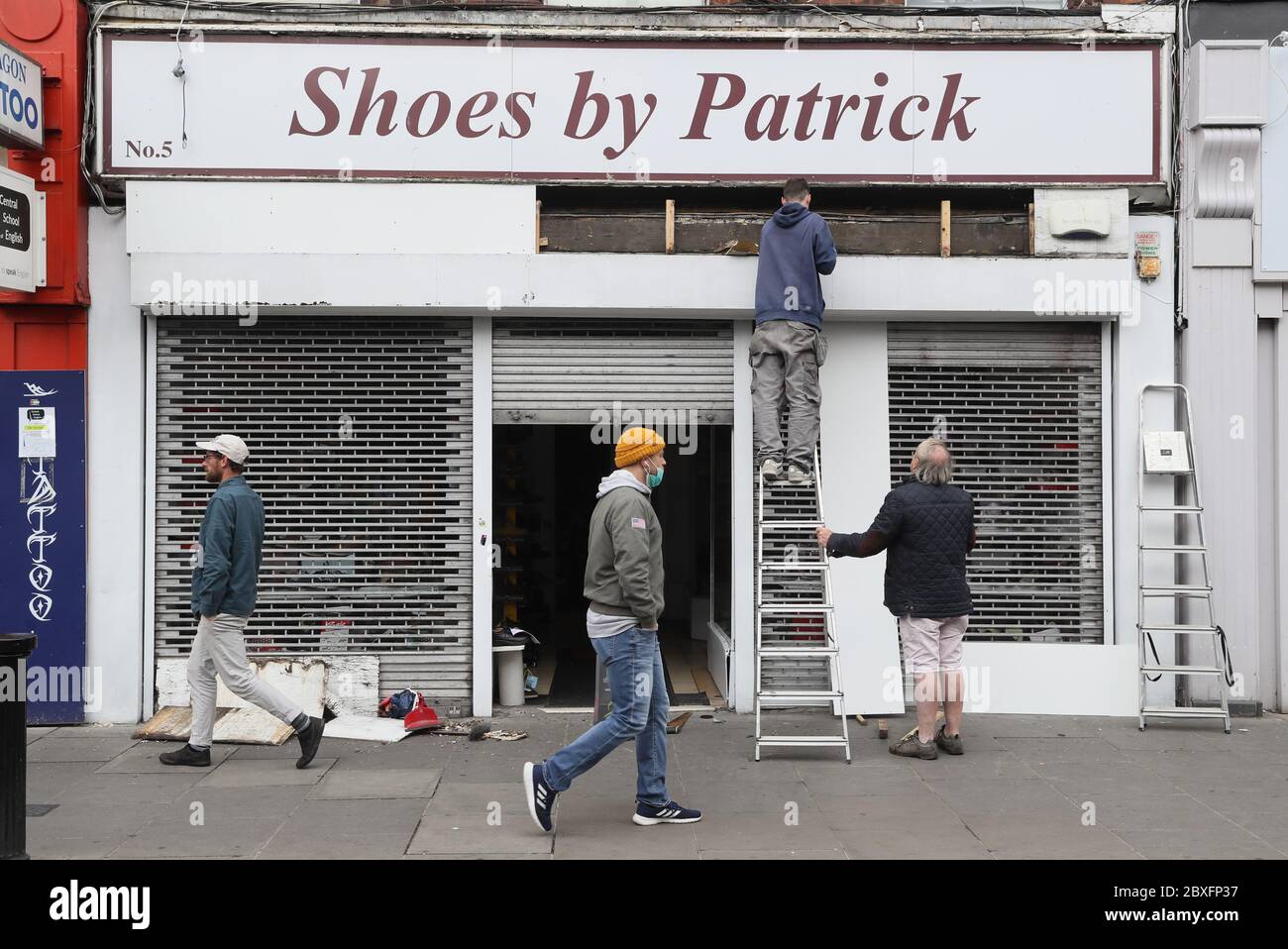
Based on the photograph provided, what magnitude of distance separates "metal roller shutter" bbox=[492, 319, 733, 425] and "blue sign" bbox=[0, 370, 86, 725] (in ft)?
9.77

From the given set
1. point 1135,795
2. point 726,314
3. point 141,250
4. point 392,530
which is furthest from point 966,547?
point 141,250

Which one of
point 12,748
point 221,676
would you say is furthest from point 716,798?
point 12,748

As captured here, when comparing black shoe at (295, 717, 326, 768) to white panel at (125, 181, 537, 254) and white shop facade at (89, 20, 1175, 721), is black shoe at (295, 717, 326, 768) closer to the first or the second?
white shop facade at (89, 20, 1175, 721)

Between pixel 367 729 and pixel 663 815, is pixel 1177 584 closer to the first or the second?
pixel 663 815

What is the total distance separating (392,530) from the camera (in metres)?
8.84

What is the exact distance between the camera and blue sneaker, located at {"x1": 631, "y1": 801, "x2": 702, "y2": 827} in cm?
626

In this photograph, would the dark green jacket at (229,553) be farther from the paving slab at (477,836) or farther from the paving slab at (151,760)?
the paving slab at (477,836)

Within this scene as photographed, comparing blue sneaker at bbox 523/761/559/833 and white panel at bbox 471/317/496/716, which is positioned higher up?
white panel at bbox 471/317/496/716

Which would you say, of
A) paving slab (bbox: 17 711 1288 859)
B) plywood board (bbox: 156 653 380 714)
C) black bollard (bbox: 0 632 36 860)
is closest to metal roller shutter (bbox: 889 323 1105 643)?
paving slab (bbox: 17 711 1288 859)

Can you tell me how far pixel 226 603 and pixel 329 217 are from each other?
114 inches

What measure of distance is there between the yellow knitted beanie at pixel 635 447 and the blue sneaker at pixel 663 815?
1.76 m

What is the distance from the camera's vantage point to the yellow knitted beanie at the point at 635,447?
6191mm

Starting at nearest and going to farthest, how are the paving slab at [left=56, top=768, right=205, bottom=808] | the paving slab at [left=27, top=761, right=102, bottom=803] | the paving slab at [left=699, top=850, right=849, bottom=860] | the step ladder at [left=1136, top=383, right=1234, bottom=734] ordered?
the paving slab at [left=699, top=850, right=849, bottom=860]
the paving slab at [left=56, top=768, right=205, bottom=808]
the paving slab at [left=27, top=761, right=102, bottom=803]
the step ladder at [left=1136, top=383, right=1234, bottom=734]

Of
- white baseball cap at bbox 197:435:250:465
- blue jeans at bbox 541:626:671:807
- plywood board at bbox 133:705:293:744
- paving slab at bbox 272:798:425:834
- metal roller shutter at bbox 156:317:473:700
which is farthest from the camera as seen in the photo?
metal roller shutter at bbox 156:317:473:700
